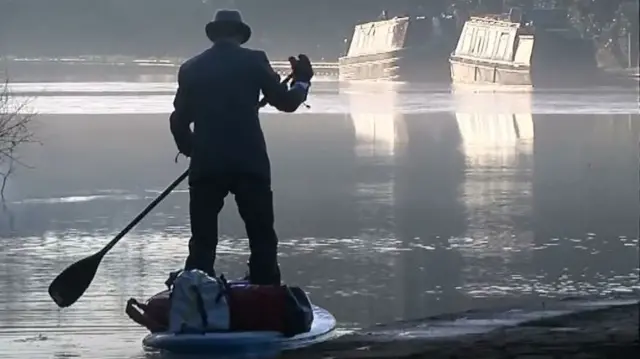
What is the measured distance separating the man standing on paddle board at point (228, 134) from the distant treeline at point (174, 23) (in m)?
54.2

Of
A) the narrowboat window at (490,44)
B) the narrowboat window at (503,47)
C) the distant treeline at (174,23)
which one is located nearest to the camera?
the narrowboat window at (503,47)

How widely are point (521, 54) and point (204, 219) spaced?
3812 centimetres

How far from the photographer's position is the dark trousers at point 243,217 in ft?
24.8

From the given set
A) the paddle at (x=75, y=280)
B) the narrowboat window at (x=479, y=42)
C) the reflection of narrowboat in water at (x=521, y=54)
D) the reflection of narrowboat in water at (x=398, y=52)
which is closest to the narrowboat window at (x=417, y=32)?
the reflection of narrowboat in water at (x=398, y=52)

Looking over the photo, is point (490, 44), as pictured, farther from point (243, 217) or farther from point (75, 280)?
point (243, 217)

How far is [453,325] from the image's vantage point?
24.5 ft

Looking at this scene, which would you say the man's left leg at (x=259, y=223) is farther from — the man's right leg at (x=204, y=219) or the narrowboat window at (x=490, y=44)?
the narrowboat window at (x=490, y=44)

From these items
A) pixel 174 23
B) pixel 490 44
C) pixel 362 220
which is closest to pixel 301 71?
pixel 362 220

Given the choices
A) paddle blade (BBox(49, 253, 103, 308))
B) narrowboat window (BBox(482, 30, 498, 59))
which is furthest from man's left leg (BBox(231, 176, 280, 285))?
narrowboat window (BBox(482, 30, 498, 59))

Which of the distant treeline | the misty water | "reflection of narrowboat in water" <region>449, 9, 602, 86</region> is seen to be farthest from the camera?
the distant treeline

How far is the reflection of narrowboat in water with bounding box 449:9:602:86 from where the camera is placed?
145 ft

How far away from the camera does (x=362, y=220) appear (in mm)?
12336

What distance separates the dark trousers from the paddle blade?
27.0 inches

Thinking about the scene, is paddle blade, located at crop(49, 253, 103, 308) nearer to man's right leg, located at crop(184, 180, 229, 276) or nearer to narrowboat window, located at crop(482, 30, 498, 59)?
man's right leg, located at crop(184, 180, 229, 276)
